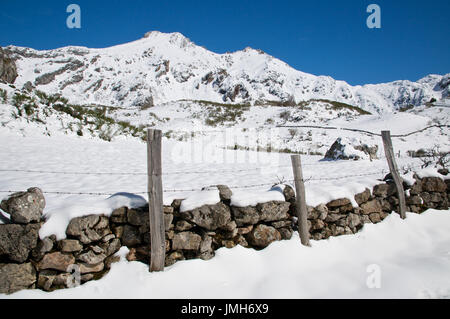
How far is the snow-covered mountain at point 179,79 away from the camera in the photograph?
1998 inches

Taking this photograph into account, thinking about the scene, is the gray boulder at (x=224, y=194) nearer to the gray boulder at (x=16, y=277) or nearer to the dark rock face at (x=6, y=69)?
the gray boulder at (x=16, y=277)

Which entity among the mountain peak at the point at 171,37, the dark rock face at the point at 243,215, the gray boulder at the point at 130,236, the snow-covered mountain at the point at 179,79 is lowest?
the gray boulder at the point at 130,236

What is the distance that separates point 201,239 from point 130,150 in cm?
695

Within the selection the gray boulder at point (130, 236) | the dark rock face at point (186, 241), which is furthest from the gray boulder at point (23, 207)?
the dark rock face at point (186, 241)

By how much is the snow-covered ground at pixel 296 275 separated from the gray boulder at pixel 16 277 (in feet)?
0.29

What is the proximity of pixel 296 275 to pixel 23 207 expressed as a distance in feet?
11.5

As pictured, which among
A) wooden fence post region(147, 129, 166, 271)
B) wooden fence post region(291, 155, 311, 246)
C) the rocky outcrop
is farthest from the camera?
the rocky outcrop

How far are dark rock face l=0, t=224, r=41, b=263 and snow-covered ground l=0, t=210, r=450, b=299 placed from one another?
0.42m

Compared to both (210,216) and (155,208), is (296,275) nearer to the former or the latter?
(210,216)

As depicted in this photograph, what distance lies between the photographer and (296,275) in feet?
11.1

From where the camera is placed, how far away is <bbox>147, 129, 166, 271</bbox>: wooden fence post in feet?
10.3

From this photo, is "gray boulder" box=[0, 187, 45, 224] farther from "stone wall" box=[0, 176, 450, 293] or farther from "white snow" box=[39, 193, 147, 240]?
"white snow" box=[39, 193, 147, 240]

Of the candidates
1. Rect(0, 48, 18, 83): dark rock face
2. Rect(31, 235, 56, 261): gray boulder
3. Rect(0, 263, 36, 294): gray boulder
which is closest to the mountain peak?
Rect(0, 48, 18, 83): dark rock face
